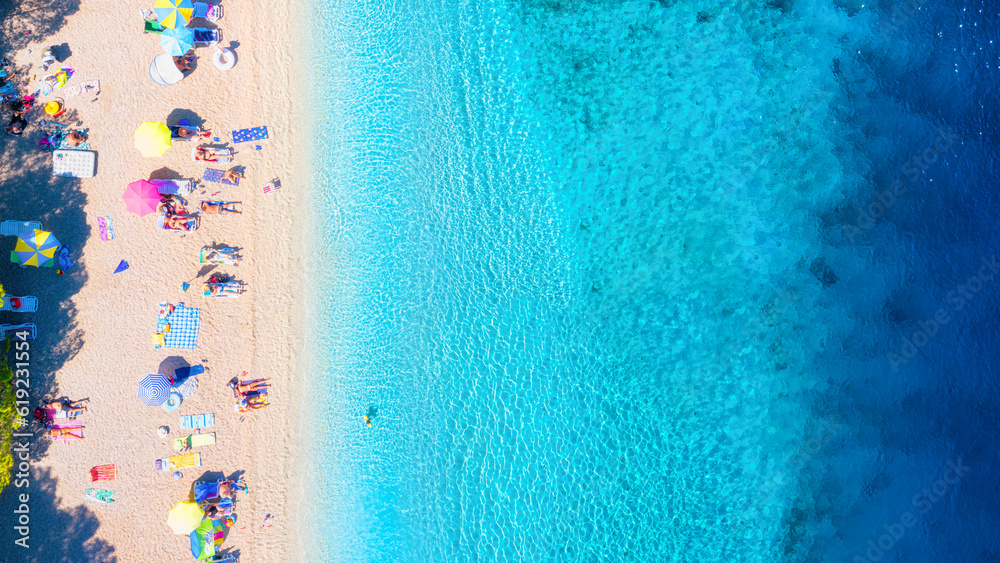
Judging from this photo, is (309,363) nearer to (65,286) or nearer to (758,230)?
(65,286)

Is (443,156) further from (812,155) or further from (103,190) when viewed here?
(812,155)

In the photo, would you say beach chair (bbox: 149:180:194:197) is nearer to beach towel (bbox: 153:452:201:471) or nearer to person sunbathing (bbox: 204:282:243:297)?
person sunbathing (bbox: 204:282:243:297)

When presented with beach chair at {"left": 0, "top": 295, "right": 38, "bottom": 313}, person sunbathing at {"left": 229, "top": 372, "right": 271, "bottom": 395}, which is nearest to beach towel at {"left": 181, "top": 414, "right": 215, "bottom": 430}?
person sunbathing at {"left": 229, "top": 372, "right": 271, "bottom": 395}

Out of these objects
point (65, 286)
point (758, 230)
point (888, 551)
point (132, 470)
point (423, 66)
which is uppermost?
point (423, 66)

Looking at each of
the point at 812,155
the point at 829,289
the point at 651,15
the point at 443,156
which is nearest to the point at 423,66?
the point at 443,156

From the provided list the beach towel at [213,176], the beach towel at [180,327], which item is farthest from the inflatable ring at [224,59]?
the beach towel at [180,327]

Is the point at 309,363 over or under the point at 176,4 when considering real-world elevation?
under
